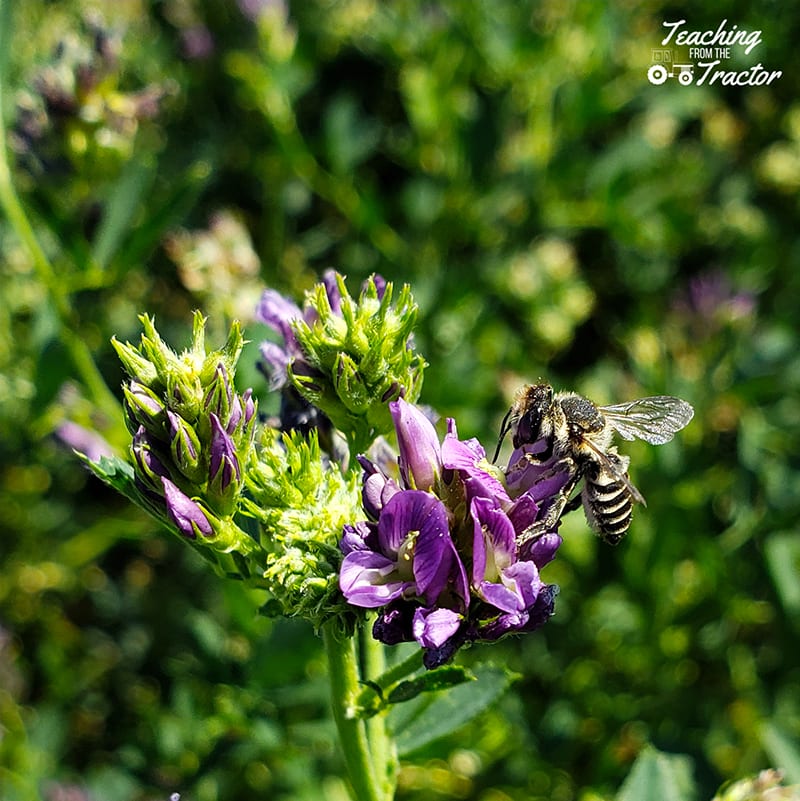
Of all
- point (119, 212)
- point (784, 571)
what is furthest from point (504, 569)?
point (119, 212)

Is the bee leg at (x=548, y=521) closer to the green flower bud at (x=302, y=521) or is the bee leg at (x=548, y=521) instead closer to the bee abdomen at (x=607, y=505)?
the bee abdomen at (x=607, y=505)

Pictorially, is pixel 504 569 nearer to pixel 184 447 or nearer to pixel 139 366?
pixel 184 447

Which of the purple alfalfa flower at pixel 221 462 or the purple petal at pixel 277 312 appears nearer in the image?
the purple alfalfa flower at pixel 221 462

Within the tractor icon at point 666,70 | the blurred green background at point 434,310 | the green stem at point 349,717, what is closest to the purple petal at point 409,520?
the green stem at point 349,717

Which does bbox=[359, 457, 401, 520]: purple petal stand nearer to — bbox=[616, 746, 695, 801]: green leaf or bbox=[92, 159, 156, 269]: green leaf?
bbox=[616, 746, 695, 801]: green leaf

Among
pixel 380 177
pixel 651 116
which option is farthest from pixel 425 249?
pixel 651 116

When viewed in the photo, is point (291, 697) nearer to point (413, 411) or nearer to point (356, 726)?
point (356, 726)
